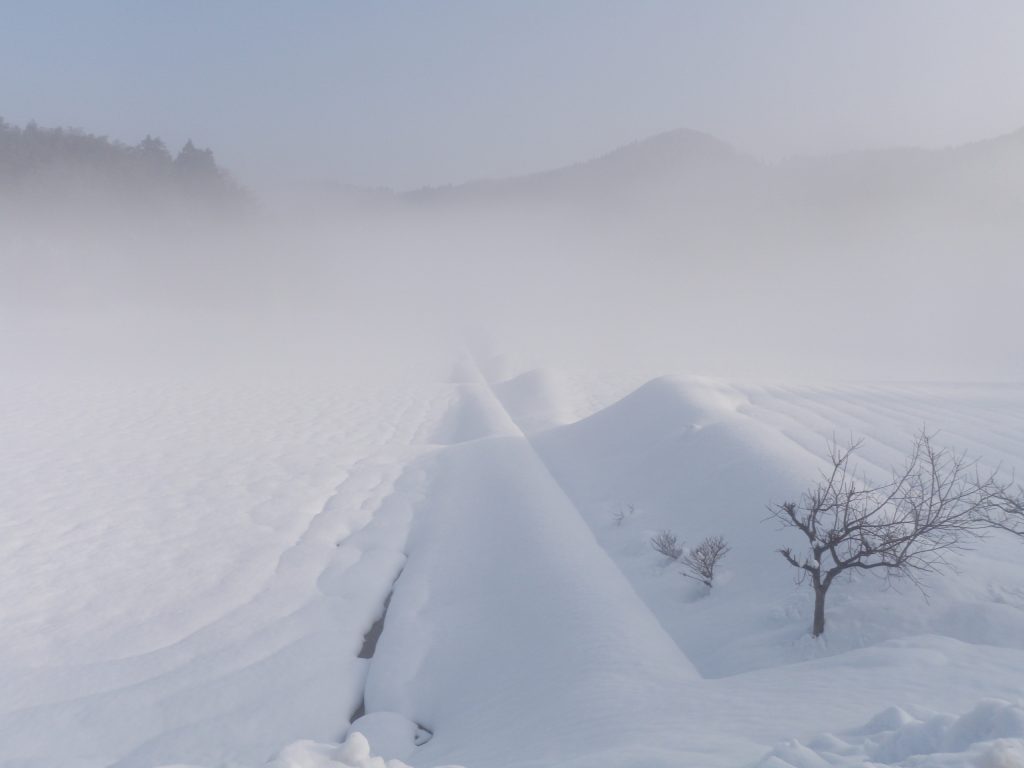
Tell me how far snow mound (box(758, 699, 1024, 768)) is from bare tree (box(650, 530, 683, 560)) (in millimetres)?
5597

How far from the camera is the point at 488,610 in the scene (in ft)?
28.4

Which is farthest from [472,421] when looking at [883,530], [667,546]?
[883,530]

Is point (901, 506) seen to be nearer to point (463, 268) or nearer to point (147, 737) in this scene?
point (147, 737)

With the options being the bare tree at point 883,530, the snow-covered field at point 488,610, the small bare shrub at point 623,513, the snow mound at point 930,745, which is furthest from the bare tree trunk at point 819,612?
the small bare shrub at point 623,513

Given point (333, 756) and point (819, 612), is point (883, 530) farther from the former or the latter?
point (333, 756)

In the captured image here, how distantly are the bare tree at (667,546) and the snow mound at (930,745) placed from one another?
5597 mm

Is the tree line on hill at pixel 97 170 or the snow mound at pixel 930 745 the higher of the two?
the tree line on hill at pixel 97 170

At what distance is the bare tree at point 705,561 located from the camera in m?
8.60

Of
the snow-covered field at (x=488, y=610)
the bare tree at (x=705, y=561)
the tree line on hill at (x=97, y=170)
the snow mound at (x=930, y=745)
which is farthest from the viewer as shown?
the tree line on hill at (x=97, y=170)

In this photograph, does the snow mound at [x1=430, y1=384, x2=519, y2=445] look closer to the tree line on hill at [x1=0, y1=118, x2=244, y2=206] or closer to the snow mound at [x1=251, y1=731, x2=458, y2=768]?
the snow mound at [x1=251, y1=731, x2=458, y2=768]

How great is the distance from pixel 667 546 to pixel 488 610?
9.28 ft

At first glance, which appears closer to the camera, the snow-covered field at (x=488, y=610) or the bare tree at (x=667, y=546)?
the snow-covered field at (x=488, y=610)

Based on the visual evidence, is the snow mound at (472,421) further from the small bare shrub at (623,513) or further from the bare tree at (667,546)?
the bare tree at (667,546)

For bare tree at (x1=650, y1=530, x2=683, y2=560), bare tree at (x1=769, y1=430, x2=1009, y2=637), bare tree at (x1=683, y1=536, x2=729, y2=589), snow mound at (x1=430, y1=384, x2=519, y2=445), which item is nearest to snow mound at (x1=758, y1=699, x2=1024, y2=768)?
bare tree at (x1=769, y1=430, x2=1009, y2=637)
